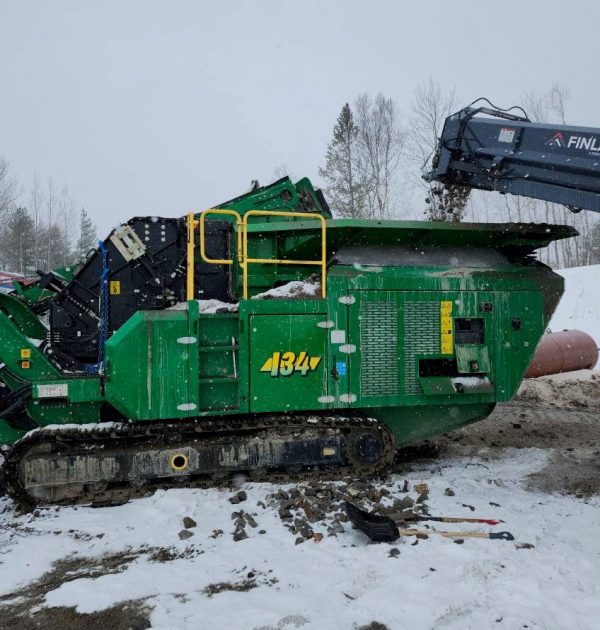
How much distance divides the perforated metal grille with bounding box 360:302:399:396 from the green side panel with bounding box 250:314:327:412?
0.42 metres

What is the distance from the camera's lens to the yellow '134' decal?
16.5ft

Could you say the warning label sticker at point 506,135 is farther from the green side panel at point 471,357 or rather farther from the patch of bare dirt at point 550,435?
the patch of bare dirt at point 550,435

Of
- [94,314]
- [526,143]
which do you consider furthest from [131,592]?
[526,143]

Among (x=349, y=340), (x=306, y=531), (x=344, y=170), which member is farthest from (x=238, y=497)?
(x=344, y=170)

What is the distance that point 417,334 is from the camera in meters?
5.38

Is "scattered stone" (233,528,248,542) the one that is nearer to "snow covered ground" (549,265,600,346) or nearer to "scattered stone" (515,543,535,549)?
"scattered stone" (515,543,535,549)

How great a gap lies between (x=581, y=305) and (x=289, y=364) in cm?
1845

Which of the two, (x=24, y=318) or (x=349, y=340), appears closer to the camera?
(x=349, y=340)

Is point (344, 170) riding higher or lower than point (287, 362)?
higher

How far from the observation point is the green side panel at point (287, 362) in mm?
4992

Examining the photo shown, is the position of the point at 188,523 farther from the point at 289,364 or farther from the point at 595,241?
the point at 595,241

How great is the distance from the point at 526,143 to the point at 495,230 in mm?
968

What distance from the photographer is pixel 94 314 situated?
5707 millimetres

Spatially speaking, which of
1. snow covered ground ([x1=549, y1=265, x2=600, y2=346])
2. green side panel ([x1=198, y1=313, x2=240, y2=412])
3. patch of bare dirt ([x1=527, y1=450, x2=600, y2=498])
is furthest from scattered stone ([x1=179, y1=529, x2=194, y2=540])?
snow covered ground ([x1=549, y1=265, x2=600, y2=346])
